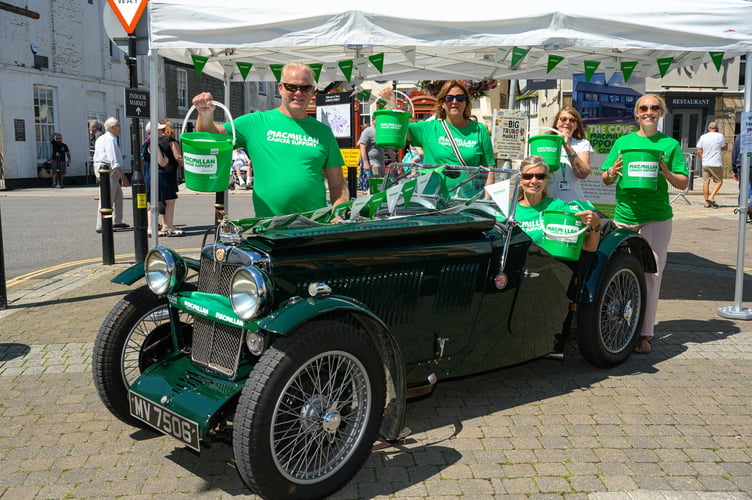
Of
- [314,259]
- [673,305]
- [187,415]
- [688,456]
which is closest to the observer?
[187,415]

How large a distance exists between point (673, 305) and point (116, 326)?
5.38m

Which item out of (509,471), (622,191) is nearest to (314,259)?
(509,471)

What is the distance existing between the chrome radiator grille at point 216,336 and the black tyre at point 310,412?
1.36 feet

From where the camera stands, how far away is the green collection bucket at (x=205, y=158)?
Result: 4008 millimetres

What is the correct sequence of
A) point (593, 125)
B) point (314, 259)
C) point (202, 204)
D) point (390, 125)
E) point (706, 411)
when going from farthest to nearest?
1. point (202, 204)
2. point (593, 125)
3. point (390, 125)
4. point (706, 411)
5. point (314, 259)

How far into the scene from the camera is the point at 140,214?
748 cm

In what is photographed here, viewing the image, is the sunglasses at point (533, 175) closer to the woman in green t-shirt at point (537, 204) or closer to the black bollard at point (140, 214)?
the woman in green t-shirt at point (537, 204)

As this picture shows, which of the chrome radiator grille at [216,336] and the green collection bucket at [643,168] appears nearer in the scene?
the chrome radiator grille at [216,336]

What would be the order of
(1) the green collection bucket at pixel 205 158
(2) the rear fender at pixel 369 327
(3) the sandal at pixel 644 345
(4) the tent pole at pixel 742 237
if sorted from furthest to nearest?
(4) the tent pole at pixel 742 237, (3) the sandal at pixel 644 345, (1) the green collection bucket at pixel 205 158, (2) the rear fender at pixel 369 327

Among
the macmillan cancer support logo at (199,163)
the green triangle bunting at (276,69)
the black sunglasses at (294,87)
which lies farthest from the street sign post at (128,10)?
the macmillan cancer support logo at (199,163)

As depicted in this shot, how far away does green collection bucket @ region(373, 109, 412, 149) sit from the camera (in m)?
5.12

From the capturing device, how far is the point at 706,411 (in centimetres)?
412

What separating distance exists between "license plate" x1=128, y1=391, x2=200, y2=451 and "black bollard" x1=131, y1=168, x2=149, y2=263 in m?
4.43

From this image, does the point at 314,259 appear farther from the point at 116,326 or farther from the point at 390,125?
the point at 390,125
